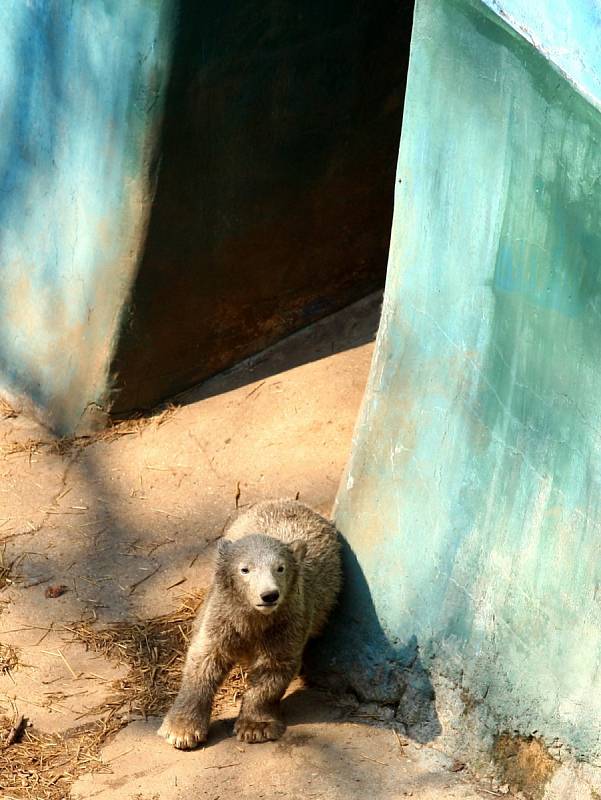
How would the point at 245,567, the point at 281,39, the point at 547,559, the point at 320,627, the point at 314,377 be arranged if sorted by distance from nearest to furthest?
the point at 547,559 < the point at 245,567 < the point at 320,627 < the point at 281,39 < the point at 314,377

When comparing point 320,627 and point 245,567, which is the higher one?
point 245,567

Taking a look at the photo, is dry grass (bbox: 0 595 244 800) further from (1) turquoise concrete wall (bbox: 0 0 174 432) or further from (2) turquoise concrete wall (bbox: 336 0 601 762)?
(1) turquoise concrete wall (bbox: 0 0 174 432)

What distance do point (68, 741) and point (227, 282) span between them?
308 centimetres

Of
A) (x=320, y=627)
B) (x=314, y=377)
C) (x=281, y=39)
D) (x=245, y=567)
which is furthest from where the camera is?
(x=314, y=377)

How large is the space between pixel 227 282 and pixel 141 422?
3.17 ft

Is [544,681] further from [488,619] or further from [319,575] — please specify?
[319,575]

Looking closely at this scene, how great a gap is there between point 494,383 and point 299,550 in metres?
1.14

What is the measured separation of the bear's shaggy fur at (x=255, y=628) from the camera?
17.7 feet

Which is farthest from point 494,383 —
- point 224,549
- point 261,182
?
point 261,182

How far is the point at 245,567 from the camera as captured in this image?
5457 mm

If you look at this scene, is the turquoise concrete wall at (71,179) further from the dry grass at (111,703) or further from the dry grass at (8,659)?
the dry grass at (8,659)

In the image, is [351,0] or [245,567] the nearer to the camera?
[245,567]

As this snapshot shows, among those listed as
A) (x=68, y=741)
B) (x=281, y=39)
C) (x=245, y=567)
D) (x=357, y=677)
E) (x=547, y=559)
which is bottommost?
(x=68, y=741)

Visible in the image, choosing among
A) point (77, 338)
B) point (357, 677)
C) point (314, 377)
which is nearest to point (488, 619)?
point (357, 677)
